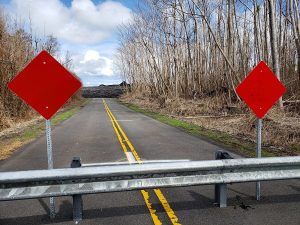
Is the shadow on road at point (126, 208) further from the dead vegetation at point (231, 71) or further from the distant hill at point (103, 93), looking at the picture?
the distant hill at point (103, 93)

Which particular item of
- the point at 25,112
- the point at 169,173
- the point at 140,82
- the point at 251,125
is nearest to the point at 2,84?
the point at 25,112

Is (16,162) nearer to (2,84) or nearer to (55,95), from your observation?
(55,95)

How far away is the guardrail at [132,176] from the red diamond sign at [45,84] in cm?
98

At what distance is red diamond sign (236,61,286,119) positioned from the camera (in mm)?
6102

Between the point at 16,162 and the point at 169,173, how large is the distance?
5.91m

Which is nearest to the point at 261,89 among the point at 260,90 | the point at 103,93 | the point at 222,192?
the point at 260,90

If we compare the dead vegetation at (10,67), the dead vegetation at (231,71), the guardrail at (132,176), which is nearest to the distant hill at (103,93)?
the dead vegetation at (231,71)

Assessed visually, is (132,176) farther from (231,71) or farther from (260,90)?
(231,71)

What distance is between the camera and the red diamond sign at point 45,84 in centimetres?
518

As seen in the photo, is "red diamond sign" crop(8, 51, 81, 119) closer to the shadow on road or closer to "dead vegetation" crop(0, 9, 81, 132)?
the shadow on road

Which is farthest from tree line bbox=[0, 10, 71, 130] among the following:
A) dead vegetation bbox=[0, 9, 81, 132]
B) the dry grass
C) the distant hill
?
the distant hill

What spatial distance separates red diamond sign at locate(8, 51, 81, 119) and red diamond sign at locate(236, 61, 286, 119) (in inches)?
115

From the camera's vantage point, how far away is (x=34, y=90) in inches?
207

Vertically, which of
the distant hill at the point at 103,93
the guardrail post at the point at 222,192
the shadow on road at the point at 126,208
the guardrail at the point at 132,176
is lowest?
the shadow on road at the point at 126,208
